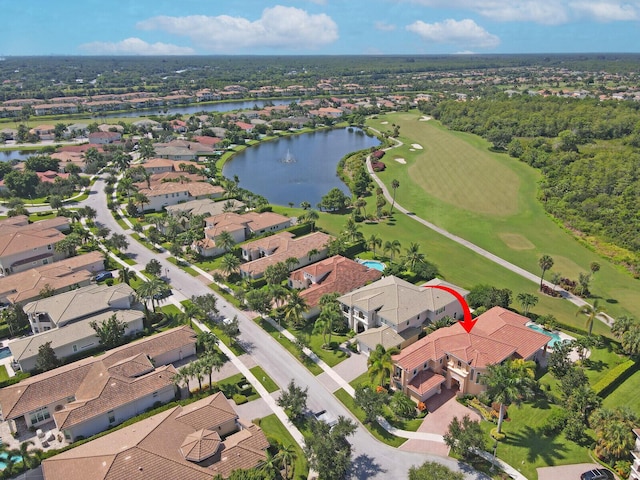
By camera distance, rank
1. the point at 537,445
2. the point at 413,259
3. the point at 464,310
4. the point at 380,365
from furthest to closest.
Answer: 1. the point at 413,259
2. the point at 464,310
3. the point at 380,365
4. the point at 537,445

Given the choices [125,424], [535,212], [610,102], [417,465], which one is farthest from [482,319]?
[610,102]

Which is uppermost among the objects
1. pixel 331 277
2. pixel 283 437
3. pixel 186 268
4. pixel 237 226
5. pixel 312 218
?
pixel 312 218

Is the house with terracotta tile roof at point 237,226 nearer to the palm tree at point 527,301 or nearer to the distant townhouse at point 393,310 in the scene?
the distant townhouse at point 393,310

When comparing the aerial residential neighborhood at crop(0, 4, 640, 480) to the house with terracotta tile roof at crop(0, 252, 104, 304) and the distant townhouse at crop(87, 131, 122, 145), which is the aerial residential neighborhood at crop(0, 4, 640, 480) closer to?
the house with terracotta tile roof at crop(0, 252, 104, 304)

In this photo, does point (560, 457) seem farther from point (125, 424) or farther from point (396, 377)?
point (125, 424)

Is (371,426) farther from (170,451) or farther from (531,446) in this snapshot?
(170,451)

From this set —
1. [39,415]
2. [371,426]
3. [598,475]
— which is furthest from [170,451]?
[598,475]

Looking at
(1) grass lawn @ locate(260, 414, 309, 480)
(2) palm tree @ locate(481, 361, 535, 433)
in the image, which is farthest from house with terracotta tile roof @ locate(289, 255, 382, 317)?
(2) palm tree @ locate(481, 361, 535, 433)

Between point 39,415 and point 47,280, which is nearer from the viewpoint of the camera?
point 39,415
